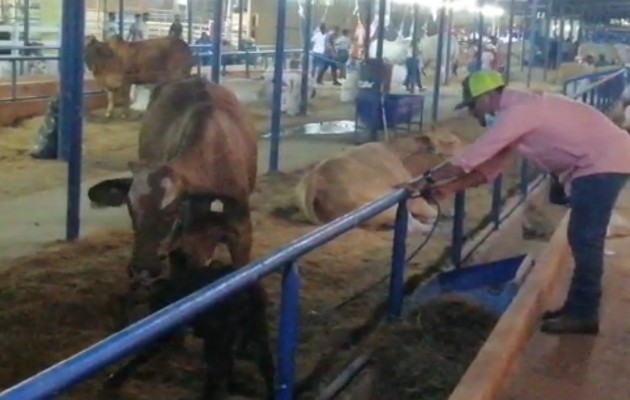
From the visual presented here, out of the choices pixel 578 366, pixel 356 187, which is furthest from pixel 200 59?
pixel 578 366

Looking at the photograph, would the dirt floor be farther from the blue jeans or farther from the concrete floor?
the blue jeans

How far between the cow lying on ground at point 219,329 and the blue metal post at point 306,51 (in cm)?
1229

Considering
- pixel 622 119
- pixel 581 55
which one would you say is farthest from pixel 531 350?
pixel 581 55

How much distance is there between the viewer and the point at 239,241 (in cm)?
645

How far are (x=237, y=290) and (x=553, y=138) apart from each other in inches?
110

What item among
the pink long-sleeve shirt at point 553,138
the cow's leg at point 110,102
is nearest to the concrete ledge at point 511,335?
the pink long-sleeve shirt at point 553,138

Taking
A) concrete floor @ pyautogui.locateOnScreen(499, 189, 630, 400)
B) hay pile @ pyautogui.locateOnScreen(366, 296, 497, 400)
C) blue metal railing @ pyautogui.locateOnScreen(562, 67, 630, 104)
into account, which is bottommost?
hay pile @ pyautogui.locateOnScreen(366, 296, 497, 400)

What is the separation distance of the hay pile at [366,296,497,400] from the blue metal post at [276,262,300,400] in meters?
1.57

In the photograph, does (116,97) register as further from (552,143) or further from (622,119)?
(552,143)

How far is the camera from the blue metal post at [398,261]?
625 cm

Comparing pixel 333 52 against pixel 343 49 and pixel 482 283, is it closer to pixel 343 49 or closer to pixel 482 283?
pixel 343 49

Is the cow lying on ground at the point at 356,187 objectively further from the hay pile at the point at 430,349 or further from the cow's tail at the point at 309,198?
the hay pile at the point at 430,349

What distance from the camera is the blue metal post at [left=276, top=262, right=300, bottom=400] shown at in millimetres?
4352

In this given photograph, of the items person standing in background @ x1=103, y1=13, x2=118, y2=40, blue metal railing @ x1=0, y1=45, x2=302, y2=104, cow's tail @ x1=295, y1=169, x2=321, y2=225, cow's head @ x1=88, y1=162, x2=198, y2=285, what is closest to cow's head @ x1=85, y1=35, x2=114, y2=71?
blue metal railing @ x1=0, y1=45, x2=302, y2=104
